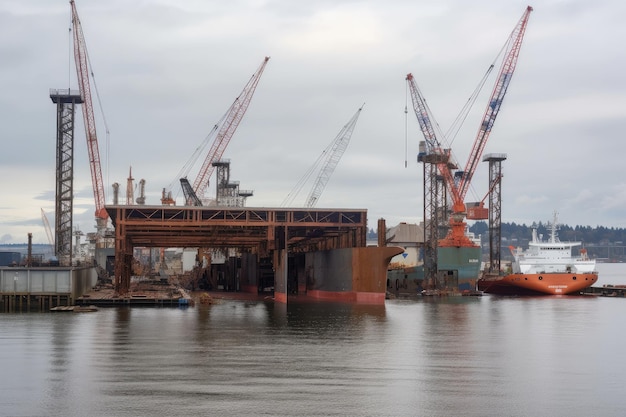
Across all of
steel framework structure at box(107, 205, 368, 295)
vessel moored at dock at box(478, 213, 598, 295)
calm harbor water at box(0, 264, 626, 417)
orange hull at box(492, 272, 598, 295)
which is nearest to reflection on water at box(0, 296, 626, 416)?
calm harbor water at box(0, 264, 626, 417)

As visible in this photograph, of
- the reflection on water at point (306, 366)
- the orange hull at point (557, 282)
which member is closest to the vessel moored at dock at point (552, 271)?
the orange hull at point (557, 282)

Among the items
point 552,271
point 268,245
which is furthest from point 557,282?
point 268,245

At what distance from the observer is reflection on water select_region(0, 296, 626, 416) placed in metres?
30.9

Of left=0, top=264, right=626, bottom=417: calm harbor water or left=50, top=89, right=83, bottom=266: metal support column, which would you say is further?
left=50, top=89, right=83, bottom=266: metal support column

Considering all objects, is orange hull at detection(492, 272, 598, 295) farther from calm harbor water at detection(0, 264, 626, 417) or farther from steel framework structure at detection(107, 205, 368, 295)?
calm harbor water at detection(0, 264, 626, 417)

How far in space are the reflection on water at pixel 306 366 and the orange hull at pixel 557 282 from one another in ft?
169

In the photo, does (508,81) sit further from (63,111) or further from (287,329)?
(287,329)

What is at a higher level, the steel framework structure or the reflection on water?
the steel framework structure

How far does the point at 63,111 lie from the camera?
12262 centimetres

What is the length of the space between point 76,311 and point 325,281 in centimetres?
4210

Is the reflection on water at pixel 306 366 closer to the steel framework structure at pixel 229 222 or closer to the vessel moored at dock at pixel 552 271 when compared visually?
the steel framework structure at pixel 229 222

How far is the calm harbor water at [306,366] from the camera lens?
30875 millimetres

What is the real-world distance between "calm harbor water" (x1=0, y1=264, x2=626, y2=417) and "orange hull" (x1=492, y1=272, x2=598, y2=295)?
52.2m

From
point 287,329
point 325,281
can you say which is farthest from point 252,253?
point 287,329
